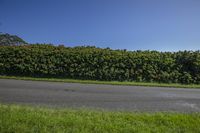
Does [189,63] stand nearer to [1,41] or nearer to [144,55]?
[144,55]

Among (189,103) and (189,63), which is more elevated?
(189,63)

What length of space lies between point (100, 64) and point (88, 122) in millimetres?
16496

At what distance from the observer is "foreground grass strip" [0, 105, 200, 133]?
23.3 feet

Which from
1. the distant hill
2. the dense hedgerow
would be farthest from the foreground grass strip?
the distant hill

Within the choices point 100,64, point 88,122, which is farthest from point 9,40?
point 88,122

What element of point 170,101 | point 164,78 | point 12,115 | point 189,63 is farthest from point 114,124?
point 189,63

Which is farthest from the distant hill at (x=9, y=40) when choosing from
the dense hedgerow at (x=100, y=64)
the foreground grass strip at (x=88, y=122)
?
the foreground grass strip at (x=88, y=122)

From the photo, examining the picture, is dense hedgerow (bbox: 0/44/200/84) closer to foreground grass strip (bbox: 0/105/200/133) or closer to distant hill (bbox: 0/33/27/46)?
foreground grass strip (bbox: 0/105/200/133)

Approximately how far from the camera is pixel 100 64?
2414 cm

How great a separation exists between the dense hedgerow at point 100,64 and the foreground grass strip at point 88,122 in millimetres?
14801

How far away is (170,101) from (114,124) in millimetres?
5407

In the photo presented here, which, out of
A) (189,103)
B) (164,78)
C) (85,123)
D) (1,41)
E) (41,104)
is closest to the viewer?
(85,123)

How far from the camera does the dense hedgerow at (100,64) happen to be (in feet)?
77.2

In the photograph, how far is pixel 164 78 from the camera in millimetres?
24047
